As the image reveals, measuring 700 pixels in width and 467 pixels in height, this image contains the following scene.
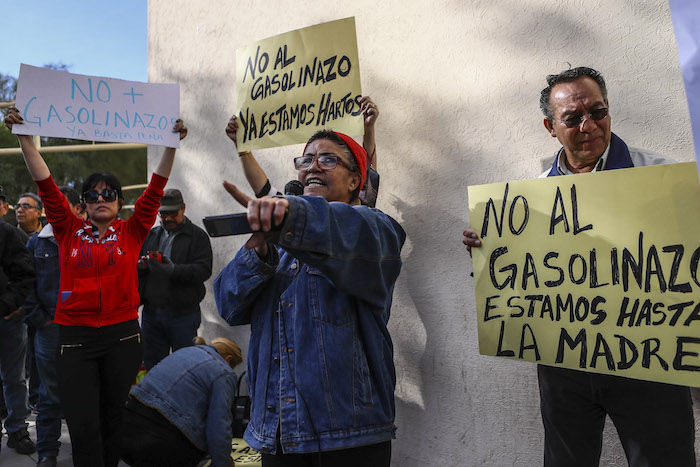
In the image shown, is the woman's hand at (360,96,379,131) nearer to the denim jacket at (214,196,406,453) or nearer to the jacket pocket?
the denim jacket at (214,196,406,453)

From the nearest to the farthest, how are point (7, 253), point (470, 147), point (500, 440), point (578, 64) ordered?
point (578, 64) < point (500, 440) < point (470, 147) < point (7, 253)

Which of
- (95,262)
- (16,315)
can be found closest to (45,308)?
(16,315)

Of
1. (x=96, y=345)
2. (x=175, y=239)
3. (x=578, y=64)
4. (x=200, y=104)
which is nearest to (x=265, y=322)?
(x=96, y=345)

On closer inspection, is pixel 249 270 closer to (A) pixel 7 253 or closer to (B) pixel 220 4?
(A) pixel 7 253

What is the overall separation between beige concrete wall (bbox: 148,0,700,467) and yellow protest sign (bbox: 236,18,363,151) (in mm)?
427

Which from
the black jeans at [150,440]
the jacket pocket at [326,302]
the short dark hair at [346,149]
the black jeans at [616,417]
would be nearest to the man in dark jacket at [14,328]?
the black jeans at [150,440]

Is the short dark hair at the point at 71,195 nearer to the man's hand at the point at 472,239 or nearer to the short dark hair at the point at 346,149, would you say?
the short dark hair at the point at 346,149

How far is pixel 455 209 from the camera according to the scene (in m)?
2.76

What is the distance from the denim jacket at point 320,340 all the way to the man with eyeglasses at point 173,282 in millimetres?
2279

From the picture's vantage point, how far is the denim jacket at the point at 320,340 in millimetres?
1513

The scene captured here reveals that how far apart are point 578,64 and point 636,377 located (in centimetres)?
147

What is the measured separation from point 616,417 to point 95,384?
2.50m

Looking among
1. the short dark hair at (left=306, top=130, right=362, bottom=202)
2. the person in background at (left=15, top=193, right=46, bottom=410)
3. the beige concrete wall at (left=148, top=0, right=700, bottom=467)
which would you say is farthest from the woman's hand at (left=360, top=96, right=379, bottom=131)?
the person in background at (left=15, top=193, right=46, bottom=410)

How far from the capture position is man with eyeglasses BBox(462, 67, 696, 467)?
156 centimetres
